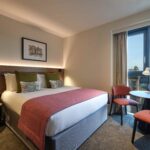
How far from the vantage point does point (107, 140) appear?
6.45ft

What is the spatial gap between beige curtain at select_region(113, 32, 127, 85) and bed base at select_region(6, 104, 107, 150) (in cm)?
101

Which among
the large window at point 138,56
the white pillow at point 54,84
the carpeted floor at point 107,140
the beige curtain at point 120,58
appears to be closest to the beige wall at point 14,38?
the white pillow at point 54,84

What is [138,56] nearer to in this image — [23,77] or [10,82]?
[23,77]

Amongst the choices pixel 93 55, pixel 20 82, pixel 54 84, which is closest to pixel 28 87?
pixel 20 82

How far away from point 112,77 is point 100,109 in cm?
121

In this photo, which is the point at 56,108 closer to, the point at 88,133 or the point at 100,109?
the point at 88,133

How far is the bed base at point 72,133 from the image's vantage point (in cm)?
139

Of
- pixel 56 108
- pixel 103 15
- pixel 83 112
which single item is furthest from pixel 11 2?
pixel 83 112

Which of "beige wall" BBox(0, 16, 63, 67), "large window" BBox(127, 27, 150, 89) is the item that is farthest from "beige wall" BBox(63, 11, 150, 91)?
"beige wall" BBox(0, 16, 63, 67)

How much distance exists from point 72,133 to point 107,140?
732 mm

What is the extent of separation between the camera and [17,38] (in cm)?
316

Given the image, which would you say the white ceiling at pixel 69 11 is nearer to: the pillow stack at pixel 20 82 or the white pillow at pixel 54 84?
the pillow stack at pixel 20 82

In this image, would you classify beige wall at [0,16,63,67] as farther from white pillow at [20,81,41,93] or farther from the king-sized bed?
the king-sized bed

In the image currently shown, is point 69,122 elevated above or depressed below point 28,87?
below
